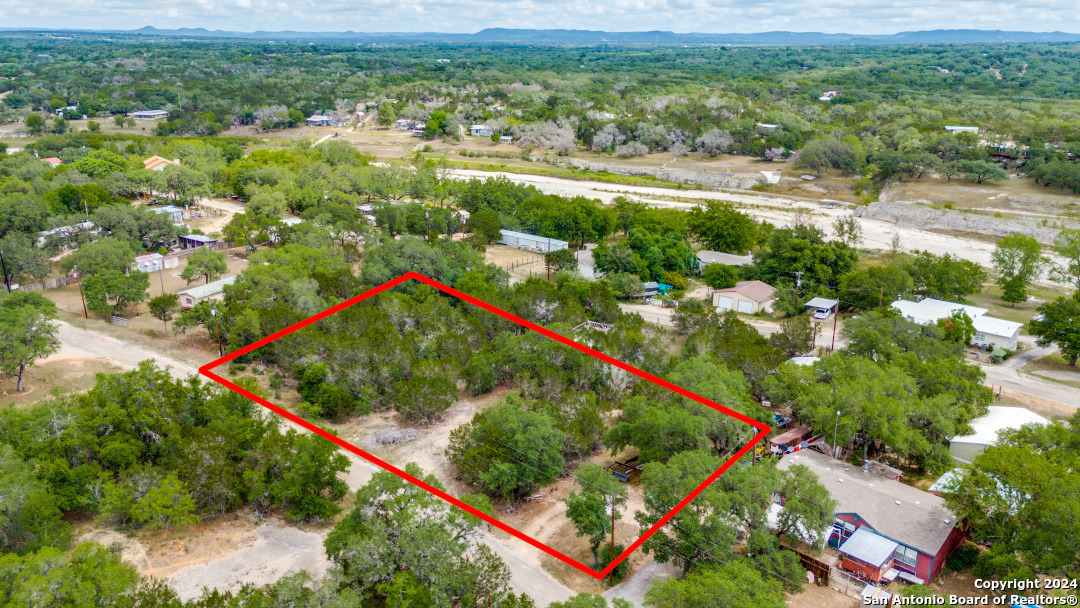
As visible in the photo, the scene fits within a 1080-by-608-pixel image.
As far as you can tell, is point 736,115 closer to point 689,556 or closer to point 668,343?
point 668,343

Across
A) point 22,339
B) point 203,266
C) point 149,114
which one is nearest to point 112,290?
point 203,266

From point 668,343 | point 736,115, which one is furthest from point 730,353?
point 736,115

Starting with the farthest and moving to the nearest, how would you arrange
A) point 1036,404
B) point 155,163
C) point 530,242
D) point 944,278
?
point 155,163, point 530,242, point 944,278, point 1036,404

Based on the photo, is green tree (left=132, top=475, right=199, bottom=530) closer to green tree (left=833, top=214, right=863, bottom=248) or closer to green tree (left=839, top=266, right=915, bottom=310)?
green tree (left=839, top=266, right=915, bottom=310)

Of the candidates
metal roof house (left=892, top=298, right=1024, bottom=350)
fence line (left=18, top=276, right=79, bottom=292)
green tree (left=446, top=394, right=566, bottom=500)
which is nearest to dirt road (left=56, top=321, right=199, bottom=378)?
fence line (left=18, top=276, right=79, bottom=292)

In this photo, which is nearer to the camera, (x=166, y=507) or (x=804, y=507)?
(x=804, y=507)

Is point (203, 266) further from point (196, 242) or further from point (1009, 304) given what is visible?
point (1009, 304)

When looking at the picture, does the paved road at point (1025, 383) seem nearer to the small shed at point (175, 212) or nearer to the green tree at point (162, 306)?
the green tree at point (162, 306)
